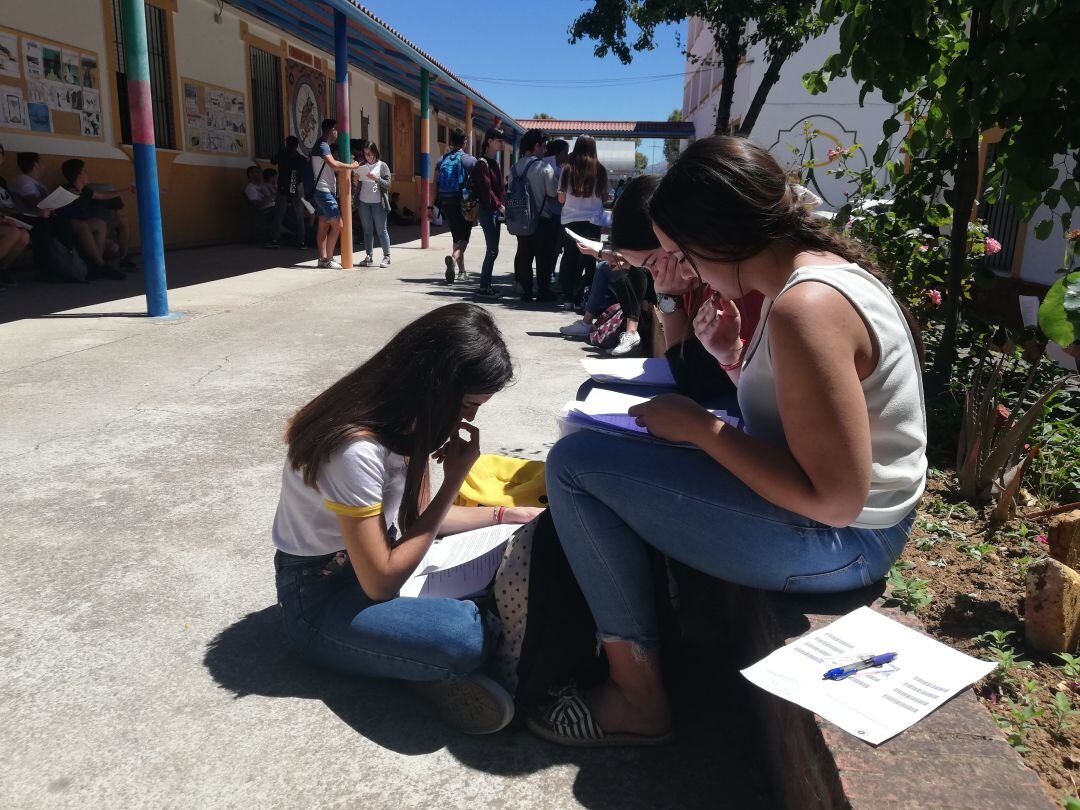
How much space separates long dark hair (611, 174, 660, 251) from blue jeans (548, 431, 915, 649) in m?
1.40

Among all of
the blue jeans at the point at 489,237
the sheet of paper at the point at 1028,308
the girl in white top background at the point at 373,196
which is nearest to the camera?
the sheet of paper at the point at 1028,308

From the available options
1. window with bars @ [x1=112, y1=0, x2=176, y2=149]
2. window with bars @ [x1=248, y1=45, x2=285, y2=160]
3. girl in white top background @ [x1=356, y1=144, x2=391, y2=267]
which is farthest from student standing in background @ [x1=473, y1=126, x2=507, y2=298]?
window with bars @ [x1=248, y1=45, x2=285, y2=160]

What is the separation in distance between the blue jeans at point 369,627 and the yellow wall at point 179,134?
808 centimetres

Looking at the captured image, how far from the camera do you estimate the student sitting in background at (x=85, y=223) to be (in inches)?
334

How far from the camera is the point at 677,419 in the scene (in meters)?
1.71

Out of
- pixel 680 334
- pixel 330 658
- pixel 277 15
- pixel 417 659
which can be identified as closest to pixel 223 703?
pixel 330 658

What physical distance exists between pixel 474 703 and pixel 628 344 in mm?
4214

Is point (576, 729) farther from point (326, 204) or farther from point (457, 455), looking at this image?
point (326, 204)

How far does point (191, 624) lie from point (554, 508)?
1162mm

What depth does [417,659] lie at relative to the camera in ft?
6.41

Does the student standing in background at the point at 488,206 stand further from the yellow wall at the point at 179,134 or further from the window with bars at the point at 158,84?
the yellow wall at the point at 179,134

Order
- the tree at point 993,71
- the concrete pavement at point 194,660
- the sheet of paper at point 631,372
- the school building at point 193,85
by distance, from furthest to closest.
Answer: the school building at point 193,85, the sheet of paper at point 631,372, the tree at point 993,71, the concrete pavement at point 194,660

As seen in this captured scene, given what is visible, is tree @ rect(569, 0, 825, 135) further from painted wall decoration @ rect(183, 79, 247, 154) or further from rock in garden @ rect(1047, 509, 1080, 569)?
rock in garden @ rect(1047, 509, 1080, 569)

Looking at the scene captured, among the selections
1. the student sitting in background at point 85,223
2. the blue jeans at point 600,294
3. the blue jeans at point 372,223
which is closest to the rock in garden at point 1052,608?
the blue jeans at point 600,294
